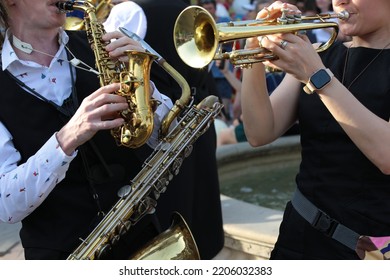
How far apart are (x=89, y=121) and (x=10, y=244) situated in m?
2.14

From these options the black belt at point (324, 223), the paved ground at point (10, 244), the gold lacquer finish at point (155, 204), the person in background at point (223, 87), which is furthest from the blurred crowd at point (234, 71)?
the paved ground at point (10, 244)

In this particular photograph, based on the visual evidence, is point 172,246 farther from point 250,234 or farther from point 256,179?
point 256,179

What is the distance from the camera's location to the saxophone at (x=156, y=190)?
238 cm

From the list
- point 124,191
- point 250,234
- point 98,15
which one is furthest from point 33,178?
point 98,15

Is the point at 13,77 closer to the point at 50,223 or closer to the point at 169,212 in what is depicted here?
the point at 50,223

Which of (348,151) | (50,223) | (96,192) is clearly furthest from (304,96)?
(50,223)

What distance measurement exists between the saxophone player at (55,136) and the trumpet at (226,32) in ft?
0.66

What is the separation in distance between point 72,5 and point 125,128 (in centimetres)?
50

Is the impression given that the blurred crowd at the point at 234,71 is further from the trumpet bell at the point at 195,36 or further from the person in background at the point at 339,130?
the trumpet bell at the point at 195,36

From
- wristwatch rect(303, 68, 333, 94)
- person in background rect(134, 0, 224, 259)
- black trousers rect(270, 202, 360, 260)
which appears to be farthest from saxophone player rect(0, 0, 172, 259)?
person in background rect(134, 0, 224, 259)

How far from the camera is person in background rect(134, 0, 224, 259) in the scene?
345 cm

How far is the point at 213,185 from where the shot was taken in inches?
149

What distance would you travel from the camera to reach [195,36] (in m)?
2.36

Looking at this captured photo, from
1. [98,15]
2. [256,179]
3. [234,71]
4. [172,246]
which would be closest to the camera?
[172,246]
